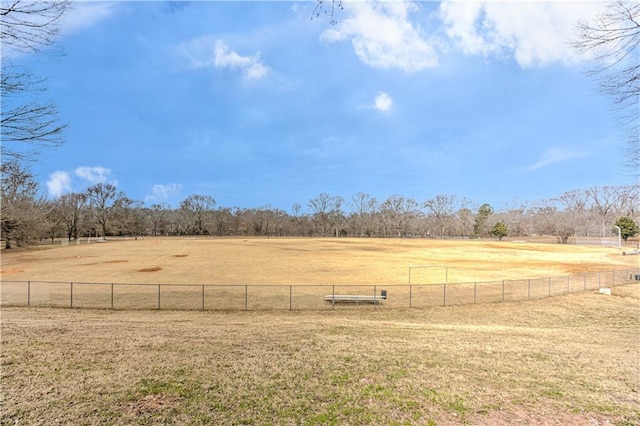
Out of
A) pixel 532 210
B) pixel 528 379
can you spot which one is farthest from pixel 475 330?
pixel 532 210

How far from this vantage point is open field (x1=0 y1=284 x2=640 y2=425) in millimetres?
5832

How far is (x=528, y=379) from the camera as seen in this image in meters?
7.62

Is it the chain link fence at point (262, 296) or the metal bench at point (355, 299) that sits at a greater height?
the metal bench at point (355, 299)

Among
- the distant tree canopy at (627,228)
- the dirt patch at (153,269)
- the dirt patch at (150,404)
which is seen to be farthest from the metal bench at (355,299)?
the distant tree canopy at (627,228)

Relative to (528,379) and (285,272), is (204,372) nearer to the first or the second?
(528,379)

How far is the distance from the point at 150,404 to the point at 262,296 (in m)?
18.3

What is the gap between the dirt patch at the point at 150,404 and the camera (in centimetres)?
579

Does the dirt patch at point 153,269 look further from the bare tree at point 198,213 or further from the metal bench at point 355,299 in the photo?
the bare tree at point 198,213

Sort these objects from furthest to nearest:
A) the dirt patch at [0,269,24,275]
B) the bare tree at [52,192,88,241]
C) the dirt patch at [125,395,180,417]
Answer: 1. the bare tree at [52,192,88,241]
2. the dirt patch at [0,269,24,275]
3. the dirt patch at [125,395,180,417]

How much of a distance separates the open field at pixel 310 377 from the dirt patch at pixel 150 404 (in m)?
0.03

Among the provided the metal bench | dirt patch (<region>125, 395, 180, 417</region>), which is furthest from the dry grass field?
the metal bench

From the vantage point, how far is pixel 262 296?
2411cm

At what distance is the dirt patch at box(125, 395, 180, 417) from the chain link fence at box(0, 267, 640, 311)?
14.5 metres

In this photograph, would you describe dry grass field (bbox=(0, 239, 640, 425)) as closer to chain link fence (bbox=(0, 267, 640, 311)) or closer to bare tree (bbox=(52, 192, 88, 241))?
chain link fence (bbox=(0, 267, 640, 311))
